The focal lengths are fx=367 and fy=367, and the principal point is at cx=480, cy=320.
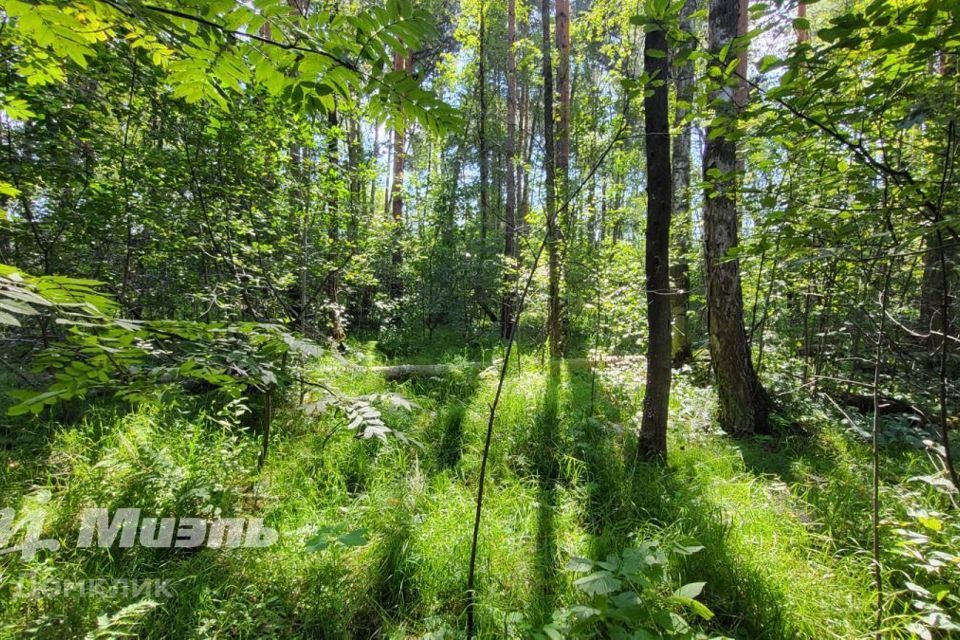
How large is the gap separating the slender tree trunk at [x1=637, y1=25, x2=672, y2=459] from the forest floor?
1.26 feet

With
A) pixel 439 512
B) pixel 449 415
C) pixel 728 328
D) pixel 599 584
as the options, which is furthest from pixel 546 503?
pixel 728 328

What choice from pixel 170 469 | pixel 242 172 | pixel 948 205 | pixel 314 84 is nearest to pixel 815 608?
pixel 948 205

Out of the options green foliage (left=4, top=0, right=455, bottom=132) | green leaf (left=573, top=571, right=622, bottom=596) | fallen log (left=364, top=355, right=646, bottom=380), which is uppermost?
green foliage (left=4, top=0, right=455, bottom=132)

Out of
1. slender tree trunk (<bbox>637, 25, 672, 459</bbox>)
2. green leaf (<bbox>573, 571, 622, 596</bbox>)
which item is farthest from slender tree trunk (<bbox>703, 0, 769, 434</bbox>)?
green leaf (<bbox>573, 571, 622, 596</bbox>)

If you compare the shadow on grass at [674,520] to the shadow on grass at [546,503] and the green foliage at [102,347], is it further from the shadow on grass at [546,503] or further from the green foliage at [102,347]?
the green foliage at [102,347]

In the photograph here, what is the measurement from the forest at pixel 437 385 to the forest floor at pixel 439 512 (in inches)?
0.8

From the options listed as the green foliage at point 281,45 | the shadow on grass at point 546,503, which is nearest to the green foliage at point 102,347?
the green foliage at point 281,45

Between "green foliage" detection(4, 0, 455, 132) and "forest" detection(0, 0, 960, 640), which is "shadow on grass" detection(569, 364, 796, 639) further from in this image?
"green foliage" detection(4, 0, 455, 132)

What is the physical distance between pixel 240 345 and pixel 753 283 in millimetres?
5524

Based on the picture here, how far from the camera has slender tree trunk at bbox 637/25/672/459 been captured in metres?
2.79

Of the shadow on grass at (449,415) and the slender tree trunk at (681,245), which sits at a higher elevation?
the slender tree trunk at (681,245)

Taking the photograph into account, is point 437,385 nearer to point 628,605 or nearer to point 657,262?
point 657,262

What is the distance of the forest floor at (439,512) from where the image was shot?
73.3 inches

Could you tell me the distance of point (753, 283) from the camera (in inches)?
185
